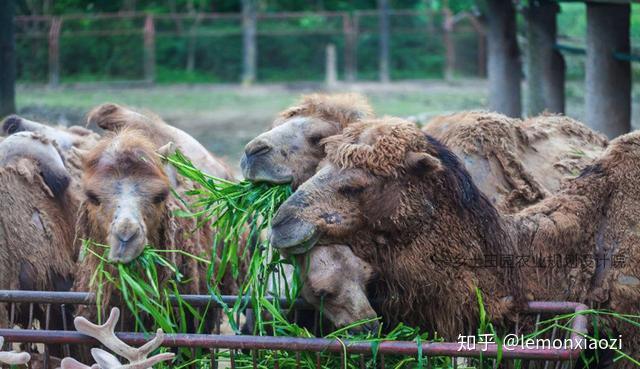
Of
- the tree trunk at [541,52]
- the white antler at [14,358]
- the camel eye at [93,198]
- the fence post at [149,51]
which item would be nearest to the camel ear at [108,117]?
the camel eye at [93,198]

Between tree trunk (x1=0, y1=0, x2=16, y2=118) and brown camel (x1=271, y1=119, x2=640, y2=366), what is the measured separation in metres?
10.8

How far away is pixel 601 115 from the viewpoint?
29.7 ft

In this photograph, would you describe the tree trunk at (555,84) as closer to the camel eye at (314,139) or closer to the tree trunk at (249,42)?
the camel eye at (314,139)

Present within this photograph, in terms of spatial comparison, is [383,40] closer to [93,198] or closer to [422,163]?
[93,198]

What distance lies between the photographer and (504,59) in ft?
40.5

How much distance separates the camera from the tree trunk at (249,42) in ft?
110

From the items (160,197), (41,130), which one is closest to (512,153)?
(160,197)

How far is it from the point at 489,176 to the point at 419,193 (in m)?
1.22

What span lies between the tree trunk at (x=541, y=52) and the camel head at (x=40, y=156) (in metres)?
6.32

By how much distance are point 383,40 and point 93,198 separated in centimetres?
2985

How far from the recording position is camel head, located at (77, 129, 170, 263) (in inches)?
201

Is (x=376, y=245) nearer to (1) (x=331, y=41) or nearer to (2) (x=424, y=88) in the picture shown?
(2) (x=424, y=88)

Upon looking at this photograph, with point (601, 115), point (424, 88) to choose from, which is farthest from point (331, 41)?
point (601, 115)

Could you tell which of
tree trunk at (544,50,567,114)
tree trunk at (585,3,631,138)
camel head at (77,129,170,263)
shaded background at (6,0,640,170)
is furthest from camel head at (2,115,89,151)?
shaded background at (6,0,640,170)
